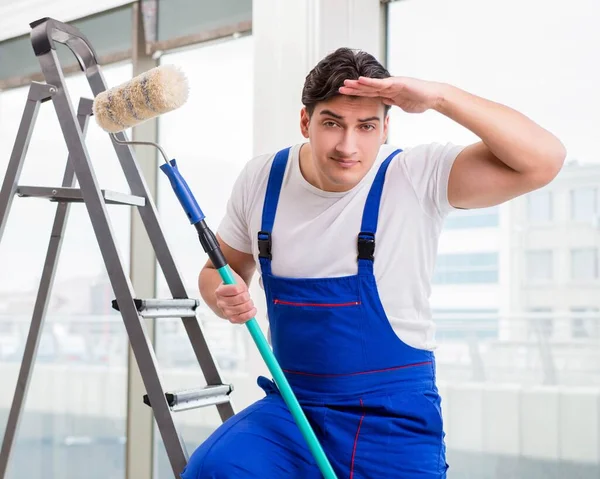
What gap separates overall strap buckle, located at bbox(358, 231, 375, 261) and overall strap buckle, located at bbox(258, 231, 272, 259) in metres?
0.22

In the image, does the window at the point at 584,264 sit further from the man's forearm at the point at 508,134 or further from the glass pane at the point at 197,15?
the glass pane at the point at 197,15

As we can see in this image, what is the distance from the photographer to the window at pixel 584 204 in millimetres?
2430

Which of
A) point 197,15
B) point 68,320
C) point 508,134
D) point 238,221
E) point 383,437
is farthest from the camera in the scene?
point 68,320

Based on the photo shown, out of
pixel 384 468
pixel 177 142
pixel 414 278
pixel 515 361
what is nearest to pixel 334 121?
pixel 414 278

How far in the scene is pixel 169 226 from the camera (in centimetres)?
360

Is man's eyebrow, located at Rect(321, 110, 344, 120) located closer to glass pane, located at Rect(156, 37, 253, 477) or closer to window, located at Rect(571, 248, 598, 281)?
window, located at Rect(571, 248, 598, 281)

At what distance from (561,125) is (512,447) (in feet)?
3.42

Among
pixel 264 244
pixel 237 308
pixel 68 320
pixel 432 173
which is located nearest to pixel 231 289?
pixel 237 308

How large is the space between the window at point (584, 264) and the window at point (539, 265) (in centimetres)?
7

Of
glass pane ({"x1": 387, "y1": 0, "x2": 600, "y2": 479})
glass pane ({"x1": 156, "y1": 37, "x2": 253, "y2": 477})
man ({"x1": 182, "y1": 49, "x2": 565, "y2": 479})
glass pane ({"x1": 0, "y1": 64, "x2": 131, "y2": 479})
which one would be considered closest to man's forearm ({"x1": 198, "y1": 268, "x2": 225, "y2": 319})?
man ({"x1": 182, "y1": 49, "x2": 565, "y2": 479})

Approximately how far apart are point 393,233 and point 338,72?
373 millimetres

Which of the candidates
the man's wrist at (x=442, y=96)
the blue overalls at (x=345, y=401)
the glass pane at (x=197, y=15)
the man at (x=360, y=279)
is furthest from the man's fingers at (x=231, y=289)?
the glass pane at (x=197, y=15)

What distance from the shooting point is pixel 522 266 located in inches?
101

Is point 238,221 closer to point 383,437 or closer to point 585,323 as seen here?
point 383,437
